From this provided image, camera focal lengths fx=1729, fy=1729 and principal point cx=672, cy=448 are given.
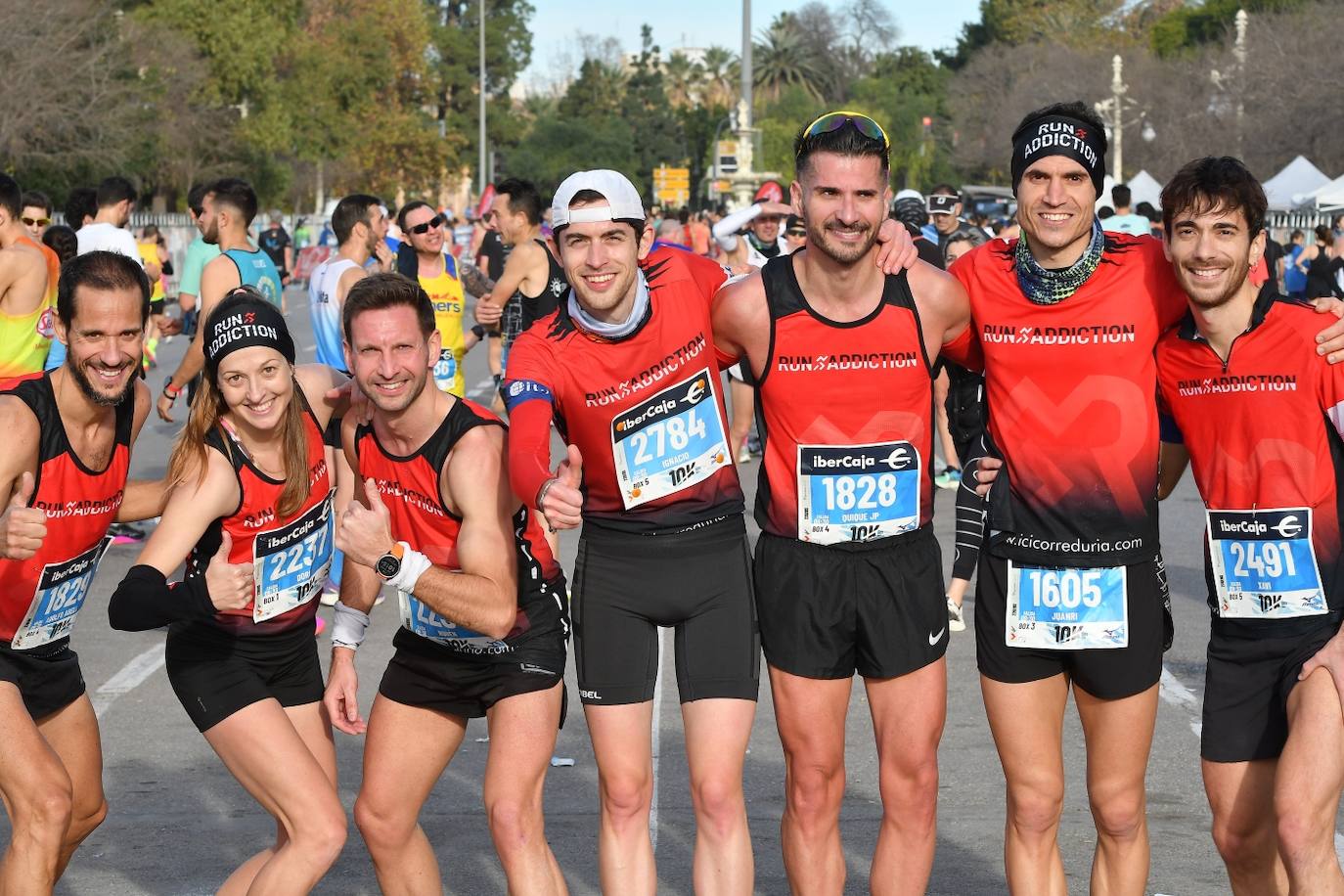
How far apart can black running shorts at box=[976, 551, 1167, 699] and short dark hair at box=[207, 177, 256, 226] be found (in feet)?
23.6

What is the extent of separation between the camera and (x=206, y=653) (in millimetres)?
5074

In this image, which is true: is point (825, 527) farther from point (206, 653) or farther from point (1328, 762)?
point (206, 653)

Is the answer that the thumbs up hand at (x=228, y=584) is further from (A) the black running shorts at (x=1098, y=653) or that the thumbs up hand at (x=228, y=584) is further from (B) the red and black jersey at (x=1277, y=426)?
(B) the red and black jersey at (x=1277, y=426)

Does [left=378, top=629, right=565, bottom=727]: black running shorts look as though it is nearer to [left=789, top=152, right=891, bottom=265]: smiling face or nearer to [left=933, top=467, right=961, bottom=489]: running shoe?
[left=789, top=152, right=891, bottom=265]: smiling face

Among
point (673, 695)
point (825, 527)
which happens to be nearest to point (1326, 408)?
point (825, 527)

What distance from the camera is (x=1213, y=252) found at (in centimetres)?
473

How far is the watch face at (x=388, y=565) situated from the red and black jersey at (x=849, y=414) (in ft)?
3.91

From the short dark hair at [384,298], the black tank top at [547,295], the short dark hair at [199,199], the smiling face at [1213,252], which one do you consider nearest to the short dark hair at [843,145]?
the smiling face at [1213,252]

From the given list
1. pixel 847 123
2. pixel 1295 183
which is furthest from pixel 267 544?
pixel 1295 183

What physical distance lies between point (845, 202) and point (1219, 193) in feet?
3.39

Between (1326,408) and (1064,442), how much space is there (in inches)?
28.0

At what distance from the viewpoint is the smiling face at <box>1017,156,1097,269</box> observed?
195 inches

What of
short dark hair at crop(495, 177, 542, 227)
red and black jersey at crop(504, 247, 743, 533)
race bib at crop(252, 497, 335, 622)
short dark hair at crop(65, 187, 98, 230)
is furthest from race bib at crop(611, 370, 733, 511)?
short dark hair at crop(65, 187, 98, 230)

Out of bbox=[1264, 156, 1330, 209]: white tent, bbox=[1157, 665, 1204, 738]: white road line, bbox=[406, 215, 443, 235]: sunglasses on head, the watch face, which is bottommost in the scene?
bbox=[1157, 665, 1204, 738]: white road line
